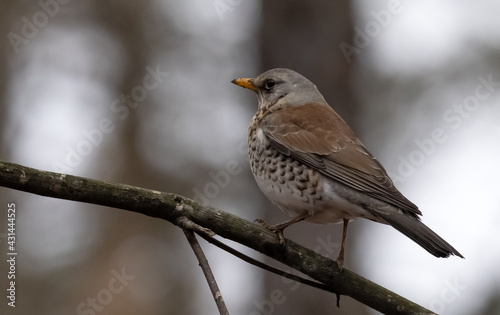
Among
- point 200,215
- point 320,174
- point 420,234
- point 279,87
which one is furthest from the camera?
point 279,87

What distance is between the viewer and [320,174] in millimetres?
4066

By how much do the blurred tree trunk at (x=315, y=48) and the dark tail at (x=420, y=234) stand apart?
3017mm

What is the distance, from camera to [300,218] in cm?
400

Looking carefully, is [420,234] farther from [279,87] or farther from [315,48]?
[315,48]

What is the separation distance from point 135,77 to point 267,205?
137 inches

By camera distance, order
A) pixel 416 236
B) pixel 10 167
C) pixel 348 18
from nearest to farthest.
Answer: pixel 10 167
pixel 416 236
pixel 348 18

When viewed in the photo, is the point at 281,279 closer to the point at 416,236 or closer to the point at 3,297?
the point at 3,297

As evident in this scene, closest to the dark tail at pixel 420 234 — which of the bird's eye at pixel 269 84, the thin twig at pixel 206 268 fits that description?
the thin twig at pixel 206 268

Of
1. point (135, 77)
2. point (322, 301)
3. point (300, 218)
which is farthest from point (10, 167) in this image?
point (135, 77)

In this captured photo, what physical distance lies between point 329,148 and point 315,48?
10.2 ft

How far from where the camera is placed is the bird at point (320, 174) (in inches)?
153

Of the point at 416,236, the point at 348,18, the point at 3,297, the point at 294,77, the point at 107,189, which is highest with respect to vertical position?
the point at 348,18

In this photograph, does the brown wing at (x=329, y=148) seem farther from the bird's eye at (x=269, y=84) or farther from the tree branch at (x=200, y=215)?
the tree branch at (x=200, y=215)

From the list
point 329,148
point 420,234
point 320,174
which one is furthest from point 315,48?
point 420,234
